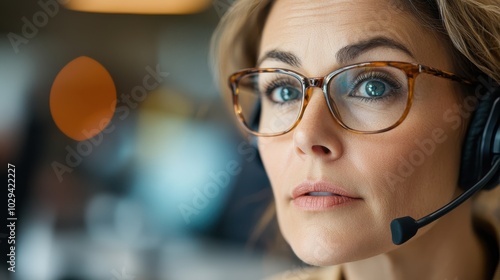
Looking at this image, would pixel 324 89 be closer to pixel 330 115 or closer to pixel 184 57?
pixel 330 115

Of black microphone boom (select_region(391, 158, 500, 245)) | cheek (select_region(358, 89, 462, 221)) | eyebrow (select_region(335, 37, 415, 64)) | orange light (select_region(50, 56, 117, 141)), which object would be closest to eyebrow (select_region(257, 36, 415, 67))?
eyebrow (select_region(335, 37, 415, 64))

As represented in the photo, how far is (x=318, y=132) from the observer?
908 millimetres

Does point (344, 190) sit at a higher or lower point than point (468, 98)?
lower

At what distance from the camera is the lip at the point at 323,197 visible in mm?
921

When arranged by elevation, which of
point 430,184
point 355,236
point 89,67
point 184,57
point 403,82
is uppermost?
point 184,57

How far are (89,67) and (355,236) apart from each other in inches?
29.8

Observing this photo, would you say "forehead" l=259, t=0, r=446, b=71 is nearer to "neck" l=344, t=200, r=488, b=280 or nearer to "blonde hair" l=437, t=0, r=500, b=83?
"blonde hair" l=437, t=0, r=500, b=83

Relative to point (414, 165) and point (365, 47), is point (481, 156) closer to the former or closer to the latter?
point (414, 165)

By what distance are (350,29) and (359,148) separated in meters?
0.18

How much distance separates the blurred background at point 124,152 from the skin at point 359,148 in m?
0.55

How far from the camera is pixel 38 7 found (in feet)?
4.15

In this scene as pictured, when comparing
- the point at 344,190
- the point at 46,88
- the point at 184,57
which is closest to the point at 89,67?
the point at 46,88

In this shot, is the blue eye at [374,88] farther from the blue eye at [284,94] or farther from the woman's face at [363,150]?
the blue eye at [284,94]

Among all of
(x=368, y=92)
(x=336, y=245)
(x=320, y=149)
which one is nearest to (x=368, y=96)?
(x=368, y=92)
